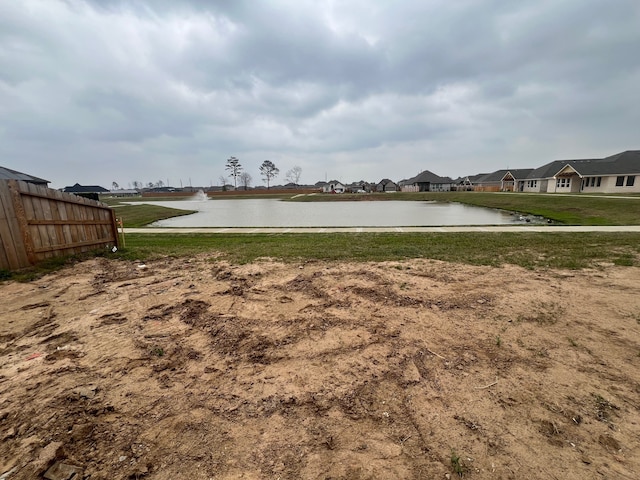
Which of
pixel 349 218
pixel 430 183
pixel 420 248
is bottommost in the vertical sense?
pixel 349 218

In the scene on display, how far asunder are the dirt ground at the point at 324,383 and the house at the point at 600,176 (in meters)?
46.2

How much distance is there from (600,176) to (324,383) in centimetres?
5270

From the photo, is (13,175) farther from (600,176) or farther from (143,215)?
(600,176)

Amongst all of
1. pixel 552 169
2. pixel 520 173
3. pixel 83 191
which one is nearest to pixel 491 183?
pixel 520 173

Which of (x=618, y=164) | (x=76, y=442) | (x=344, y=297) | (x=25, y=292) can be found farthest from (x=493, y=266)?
(x=618, y=164)

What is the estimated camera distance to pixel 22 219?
6566 mm

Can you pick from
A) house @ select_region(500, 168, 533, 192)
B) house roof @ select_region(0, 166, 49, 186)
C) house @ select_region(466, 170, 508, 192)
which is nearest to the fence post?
house roof @ select_region(0, 166, 49, 186)

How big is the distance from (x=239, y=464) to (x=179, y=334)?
7.56 ft

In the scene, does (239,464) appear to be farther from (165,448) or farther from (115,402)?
(115,402)

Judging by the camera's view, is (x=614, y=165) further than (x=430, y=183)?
No

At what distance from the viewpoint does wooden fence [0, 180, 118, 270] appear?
6.36m

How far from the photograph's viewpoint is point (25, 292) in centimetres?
554

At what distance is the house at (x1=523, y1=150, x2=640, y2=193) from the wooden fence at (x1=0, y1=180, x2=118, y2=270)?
53.3 metres

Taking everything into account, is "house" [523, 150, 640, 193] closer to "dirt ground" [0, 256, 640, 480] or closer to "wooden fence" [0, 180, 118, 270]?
"dirt ground" [0, 256, 640, 480]
